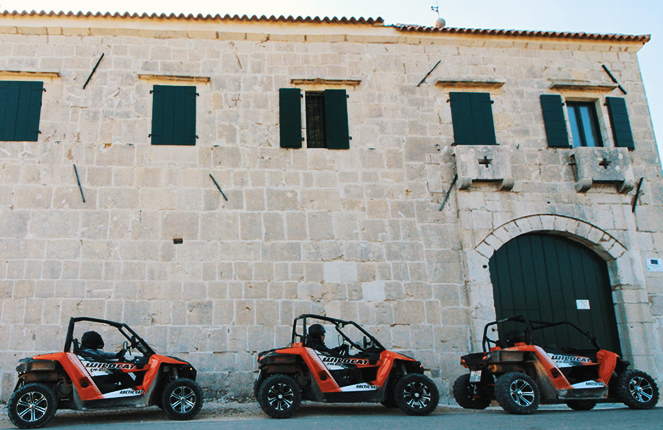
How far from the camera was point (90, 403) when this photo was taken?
6965mm

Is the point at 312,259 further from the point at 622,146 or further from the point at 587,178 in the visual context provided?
the point at 622,146

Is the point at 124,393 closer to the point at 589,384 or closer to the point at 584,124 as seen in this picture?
the point at 589,384

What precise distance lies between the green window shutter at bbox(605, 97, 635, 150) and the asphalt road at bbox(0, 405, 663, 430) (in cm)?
529

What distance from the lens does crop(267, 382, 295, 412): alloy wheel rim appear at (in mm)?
7406

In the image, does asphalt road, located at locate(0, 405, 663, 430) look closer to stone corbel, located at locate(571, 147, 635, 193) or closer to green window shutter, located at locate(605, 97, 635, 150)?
stone corbel, located at locate(571, 147, 635, 193)

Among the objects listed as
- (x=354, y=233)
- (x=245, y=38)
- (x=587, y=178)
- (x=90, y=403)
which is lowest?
(x=90, y=403)

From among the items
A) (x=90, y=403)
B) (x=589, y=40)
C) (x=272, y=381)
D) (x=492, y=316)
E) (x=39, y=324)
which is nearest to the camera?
(x=90, y=403)

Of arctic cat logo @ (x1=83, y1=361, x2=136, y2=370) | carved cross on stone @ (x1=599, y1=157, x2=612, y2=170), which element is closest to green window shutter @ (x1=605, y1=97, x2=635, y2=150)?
carved cross on stone @ (x1=599, y1=157, x2=612, y2=170)

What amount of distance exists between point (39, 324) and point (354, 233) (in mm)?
5124

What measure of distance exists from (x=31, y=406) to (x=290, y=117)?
6.08 meters

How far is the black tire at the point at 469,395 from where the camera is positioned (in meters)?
8.29

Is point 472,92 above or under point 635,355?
above

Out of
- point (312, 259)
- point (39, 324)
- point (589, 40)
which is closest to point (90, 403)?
point (39, 324)

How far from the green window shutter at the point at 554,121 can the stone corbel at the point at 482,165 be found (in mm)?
1102
